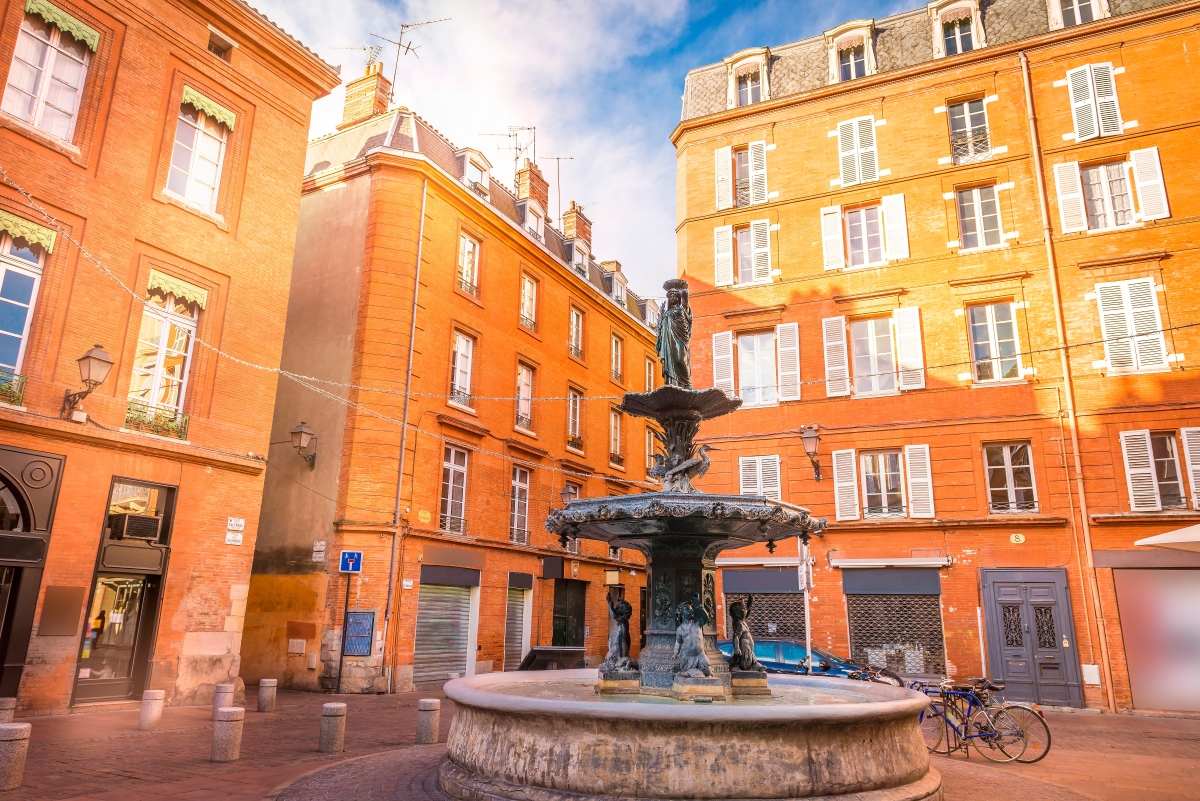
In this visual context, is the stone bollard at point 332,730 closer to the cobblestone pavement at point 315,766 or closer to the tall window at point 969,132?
the cobblestone pavement at point 315,766

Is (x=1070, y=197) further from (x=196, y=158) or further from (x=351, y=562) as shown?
(x=196, y=158)

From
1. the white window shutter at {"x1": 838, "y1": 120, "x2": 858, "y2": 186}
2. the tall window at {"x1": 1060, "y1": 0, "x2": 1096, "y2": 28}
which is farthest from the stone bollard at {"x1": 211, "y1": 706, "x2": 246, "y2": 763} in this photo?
the tall window at {"x1": 1060, "y1": 0, "x2": 1096, "y2": 28}

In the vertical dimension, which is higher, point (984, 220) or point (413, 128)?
point (413, 128)

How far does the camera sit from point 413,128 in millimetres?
21016

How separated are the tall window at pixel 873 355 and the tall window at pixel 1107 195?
5.30 meters

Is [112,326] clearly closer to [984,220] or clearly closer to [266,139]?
[266,139]

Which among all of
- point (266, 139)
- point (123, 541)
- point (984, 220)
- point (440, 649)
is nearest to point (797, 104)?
point (984, 220)

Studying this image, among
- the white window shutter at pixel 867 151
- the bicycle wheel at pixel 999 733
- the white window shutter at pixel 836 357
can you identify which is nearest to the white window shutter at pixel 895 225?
the white window shutter at pixel 867 151

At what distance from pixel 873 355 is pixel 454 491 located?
37.6ft

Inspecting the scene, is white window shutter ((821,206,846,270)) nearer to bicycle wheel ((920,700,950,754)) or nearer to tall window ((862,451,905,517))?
tall window ((862,451,905,517))

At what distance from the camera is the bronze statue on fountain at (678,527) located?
6852mm

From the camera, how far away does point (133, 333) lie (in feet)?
43.0

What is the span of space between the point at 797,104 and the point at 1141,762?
59.3 feet

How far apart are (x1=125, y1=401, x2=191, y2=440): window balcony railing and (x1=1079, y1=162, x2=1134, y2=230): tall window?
20489mm
